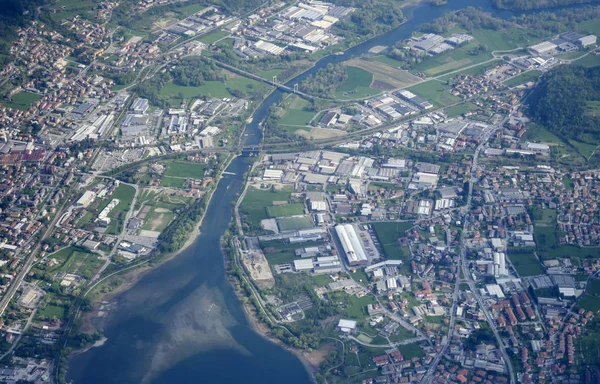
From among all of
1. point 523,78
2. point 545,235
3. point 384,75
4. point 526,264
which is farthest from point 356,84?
point 526,264

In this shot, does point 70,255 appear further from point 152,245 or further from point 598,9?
point 598,9

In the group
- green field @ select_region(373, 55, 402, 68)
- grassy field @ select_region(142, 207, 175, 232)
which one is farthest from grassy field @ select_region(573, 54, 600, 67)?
grassy field @ select_region(142, 207, 175, 232)

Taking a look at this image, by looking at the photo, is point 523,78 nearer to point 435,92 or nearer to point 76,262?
point 435,92

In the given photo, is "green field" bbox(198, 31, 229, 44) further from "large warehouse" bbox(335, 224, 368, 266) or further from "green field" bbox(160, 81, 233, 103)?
"large warehouse" bbox(335, 224, 368, 266)

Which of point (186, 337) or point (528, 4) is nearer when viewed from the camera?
point (186, 337)

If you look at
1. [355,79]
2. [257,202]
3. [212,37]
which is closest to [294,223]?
[257,202]

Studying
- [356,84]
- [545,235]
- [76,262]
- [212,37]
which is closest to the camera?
[76,262]

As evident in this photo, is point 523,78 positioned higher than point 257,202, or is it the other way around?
point 523,78

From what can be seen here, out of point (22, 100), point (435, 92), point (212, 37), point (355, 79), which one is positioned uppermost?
point (212, 37)

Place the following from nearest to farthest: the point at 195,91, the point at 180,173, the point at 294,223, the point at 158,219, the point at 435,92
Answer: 1. the point at 294,223
2. the point at 158,219
3. the point at 180,173
4. the point at 435,92
5. the point at 195,91

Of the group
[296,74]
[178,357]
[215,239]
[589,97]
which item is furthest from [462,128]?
[178,357]
